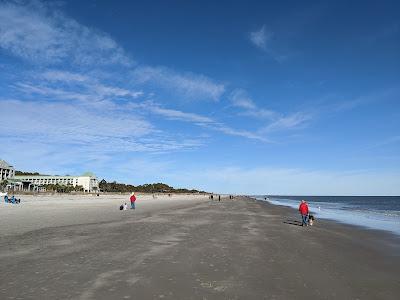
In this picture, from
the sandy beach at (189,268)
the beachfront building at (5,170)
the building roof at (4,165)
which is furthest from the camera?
the building roof at (4,165)

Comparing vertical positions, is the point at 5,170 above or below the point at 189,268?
above

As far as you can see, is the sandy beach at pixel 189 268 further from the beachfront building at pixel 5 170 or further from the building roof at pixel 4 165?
the building roof at pixel 4 165

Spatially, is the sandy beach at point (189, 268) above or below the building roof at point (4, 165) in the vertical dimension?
below

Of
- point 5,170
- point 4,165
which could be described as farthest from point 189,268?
point 5,170

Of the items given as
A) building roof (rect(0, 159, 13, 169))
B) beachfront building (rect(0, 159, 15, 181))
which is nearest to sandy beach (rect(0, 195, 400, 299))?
beachfront building (rect(0, 159, 15, 181))

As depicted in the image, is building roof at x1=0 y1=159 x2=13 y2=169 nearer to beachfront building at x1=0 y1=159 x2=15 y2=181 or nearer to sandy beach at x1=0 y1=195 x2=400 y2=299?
beachfront building at x1=0 y1=159 x2=15 y2=181

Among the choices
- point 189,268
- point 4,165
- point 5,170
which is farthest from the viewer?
point 5,170

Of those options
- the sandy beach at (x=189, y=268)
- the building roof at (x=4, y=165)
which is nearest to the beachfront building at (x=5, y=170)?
the building roof at (x=4, y=165)

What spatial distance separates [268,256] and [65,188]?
15395cm

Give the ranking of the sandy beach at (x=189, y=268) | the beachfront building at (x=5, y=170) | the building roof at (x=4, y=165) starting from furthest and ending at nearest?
the building roof at (x=4, y=165), the beachfront building at (x=5, y=170), the sandy beach at (x=189, y=268)

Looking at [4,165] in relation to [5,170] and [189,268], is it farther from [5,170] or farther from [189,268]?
[189,268]

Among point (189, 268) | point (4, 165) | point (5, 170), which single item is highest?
point (4, 165)

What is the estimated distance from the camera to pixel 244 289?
368 inches

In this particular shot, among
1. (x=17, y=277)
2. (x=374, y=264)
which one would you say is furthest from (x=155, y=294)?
(x=374, y=264)
